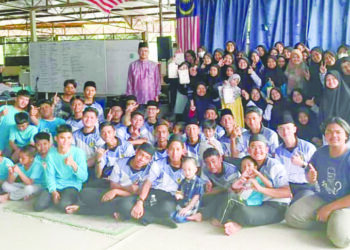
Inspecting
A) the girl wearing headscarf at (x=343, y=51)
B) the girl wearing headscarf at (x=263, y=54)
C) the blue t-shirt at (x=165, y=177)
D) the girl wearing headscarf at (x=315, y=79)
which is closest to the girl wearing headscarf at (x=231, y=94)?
the girl wearing headscarf at (x=263, y=54)

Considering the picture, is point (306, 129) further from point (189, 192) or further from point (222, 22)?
point (222, 22)

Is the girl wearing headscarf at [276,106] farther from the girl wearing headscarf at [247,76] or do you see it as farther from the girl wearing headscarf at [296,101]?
the girl wearing headscarf at [247,76]

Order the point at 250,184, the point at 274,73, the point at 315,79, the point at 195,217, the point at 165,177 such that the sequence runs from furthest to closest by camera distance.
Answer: the point at 274,73, the point at 315,79, the point at 165,177, the point at 195,217, the point at 250,184

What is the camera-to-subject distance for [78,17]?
15.3m

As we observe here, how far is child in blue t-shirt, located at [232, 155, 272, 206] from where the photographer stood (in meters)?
3.16

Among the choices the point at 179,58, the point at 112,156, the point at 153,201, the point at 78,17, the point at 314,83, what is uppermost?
the point at 78,17

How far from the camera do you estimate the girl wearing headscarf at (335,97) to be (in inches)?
176

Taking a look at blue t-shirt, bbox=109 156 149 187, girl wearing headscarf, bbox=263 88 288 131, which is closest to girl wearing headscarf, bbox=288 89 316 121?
Answer: girl wearing headscarf, bbox=263 88 288 131

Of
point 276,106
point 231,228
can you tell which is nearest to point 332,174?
point 231,228

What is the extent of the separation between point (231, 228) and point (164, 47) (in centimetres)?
472

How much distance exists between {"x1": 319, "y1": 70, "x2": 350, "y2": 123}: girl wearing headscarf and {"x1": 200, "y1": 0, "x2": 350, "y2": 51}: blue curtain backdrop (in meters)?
2.07

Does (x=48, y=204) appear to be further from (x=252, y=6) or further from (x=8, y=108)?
(x=252, y=6)

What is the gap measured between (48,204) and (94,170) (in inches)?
23.0

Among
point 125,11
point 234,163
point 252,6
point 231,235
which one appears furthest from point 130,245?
point 125,11
